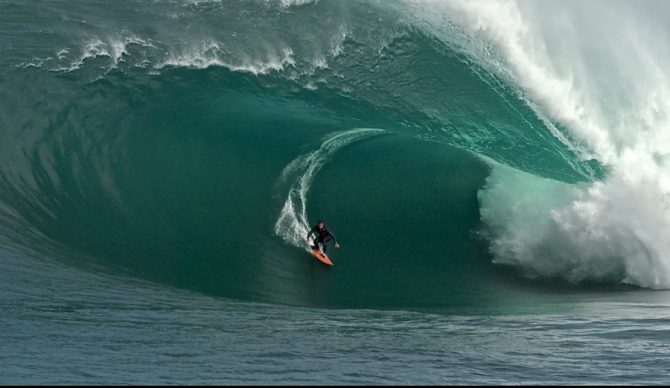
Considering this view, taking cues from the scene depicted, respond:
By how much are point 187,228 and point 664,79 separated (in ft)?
52.7

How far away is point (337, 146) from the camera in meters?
20.2

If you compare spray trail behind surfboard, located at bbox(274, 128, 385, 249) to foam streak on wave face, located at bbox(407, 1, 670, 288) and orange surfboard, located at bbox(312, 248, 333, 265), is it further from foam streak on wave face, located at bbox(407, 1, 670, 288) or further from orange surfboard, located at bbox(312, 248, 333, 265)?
foam streak on wave face, located at bbox(407, 1, 670, 288)

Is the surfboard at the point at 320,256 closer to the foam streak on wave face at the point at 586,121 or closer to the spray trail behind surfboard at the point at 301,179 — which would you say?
the spray trail behind surfboard at the point at 301,179

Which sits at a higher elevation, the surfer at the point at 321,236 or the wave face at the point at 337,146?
the wave face at the point at 337,146

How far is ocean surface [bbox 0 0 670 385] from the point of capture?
39.2ft

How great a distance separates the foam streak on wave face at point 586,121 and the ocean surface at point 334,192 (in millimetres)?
66

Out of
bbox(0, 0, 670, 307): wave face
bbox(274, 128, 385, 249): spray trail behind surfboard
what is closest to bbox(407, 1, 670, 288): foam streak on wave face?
bbox(0, 0, 670, 307): wave face

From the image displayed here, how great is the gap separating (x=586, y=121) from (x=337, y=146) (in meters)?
7.77

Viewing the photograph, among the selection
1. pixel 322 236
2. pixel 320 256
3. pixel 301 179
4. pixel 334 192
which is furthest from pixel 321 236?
pixel 301 179

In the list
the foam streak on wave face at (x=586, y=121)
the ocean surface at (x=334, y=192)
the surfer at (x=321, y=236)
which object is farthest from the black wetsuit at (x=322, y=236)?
the foam streak on wave face at (x=586, y=121)

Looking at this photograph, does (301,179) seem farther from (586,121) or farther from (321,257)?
(586,121)

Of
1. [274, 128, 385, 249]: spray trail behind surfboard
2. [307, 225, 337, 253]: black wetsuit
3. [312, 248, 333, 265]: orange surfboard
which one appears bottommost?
[312, 248, 333, 265]: orange surfboard

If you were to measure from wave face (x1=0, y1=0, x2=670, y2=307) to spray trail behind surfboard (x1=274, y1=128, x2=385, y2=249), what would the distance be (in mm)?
50

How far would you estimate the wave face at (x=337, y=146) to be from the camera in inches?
671
